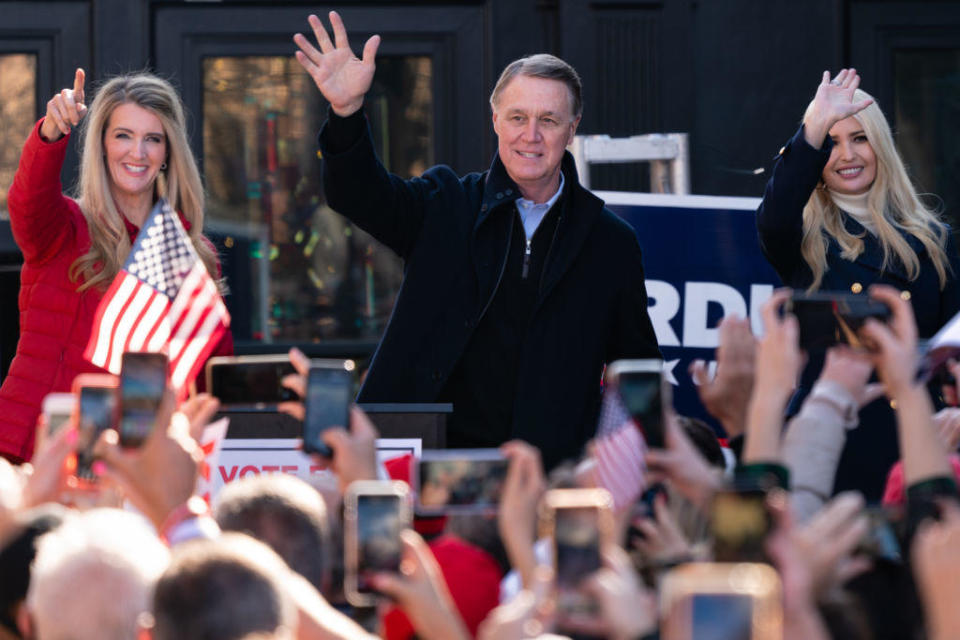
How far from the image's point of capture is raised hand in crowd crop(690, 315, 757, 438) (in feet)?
12.7

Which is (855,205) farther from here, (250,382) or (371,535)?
(371,535)

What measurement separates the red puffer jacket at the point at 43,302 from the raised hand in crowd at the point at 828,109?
5.98ft

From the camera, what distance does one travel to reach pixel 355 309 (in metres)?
7.04

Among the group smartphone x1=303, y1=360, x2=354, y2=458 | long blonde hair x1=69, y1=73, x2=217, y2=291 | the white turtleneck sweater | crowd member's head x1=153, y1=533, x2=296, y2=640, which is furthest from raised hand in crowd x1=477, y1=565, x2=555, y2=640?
the white turtleneck sweater

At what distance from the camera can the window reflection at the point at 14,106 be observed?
6.96m

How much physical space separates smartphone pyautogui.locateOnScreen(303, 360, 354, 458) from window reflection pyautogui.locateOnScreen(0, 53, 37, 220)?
4.11m

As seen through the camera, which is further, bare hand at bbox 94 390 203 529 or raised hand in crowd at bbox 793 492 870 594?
bare hand at bbox 94 390 203 529

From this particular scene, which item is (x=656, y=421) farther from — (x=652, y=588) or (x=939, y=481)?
(x=939, y=481)

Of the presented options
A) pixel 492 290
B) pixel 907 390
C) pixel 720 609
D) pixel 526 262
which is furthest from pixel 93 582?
pixel 526 262

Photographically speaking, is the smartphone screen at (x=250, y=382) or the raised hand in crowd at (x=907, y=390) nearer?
the raised hand in crowd at (x=907, y=390)

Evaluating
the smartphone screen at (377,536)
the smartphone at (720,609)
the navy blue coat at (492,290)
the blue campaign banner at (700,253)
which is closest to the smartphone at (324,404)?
the smartphone screen at (377,536)

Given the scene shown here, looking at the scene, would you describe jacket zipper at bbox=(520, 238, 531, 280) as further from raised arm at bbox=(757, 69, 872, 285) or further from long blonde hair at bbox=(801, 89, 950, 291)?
long blonde hair at bbox=(801, 89, 950, 291)

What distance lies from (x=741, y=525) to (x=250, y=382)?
4.86ft

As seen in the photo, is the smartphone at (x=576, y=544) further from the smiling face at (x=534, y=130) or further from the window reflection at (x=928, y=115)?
the window reflection at (x=928, y=115)
